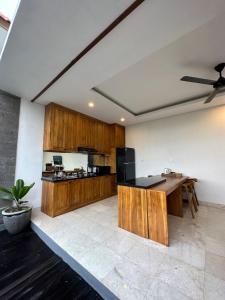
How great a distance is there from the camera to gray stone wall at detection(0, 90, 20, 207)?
2768 millimetres

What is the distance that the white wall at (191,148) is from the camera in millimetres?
3598

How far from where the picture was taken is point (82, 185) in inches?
142

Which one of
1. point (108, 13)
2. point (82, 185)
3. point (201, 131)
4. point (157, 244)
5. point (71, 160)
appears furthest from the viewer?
point (71, 160)

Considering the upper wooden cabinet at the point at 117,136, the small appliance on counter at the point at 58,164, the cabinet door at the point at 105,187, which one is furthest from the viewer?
the upper wooden cabinet at the point at 117,136

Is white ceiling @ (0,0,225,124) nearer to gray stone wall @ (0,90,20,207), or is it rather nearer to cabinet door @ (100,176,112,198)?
gray stone wall @ (0,90,20,207)

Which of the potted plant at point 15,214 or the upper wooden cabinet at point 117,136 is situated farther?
the upper wooden cabinet at point 117,136

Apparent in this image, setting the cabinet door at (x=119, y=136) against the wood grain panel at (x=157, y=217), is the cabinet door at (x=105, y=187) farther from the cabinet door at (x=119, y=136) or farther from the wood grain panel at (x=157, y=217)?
the wood grain panel at (x=157, y=217)

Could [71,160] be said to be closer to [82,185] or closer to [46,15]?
[82,185]

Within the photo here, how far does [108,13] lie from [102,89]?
1.64 m

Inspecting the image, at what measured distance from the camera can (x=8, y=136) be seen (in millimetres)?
2859

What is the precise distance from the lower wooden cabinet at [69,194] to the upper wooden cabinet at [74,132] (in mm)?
905

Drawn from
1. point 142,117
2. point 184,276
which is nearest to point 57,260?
point 184,276

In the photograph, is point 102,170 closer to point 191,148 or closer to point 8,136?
point 8,136

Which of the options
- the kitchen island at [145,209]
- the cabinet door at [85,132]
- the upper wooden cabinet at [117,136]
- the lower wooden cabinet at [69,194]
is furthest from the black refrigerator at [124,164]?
the kitchen island at [145,209]
